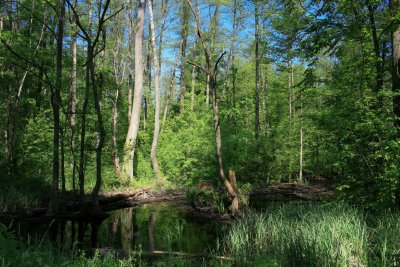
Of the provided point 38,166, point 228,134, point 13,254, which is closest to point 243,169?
point 228,134

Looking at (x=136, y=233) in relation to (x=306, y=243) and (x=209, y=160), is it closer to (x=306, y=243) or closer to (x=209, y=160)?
(x=306, y=243)

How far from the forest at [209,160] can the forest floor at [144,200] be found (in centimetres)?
7

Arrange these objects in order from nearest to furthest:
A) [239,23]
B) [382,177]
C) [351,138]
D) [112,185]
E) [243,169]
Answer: [382,177] < [351,138] < [112,185] < [243,169] < [239,23]

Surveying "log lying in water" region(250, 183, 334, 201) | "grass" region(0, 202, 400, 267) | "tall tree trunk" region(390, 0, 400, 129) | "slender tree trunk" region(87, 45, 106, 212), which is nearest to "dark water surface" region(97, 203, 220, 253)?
"slender tree trunk" region(87, 45, 106, 212)

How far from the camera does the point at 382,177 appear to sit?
621cm

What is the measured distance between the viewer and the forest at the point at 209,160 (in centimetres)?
528

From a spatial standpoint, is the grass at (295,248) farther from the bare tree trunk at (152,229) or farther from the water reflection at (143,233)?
the bare tree trunk at (152,229)

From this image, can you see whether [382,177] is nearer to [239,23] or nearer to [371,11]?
[371,11]

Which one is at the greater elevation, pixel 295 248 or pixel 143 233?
pixel 295 248

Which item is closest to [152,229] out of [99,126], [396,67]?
[99,126]

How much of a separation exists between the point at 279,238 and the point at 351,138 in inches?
117

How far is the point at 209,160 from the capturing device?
51.4ft

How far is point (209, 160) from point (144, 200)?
11.5ft

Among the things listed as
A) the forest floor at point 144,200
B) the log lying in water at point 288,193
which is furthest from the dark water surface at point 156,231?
the log lying in water at point 288,193
